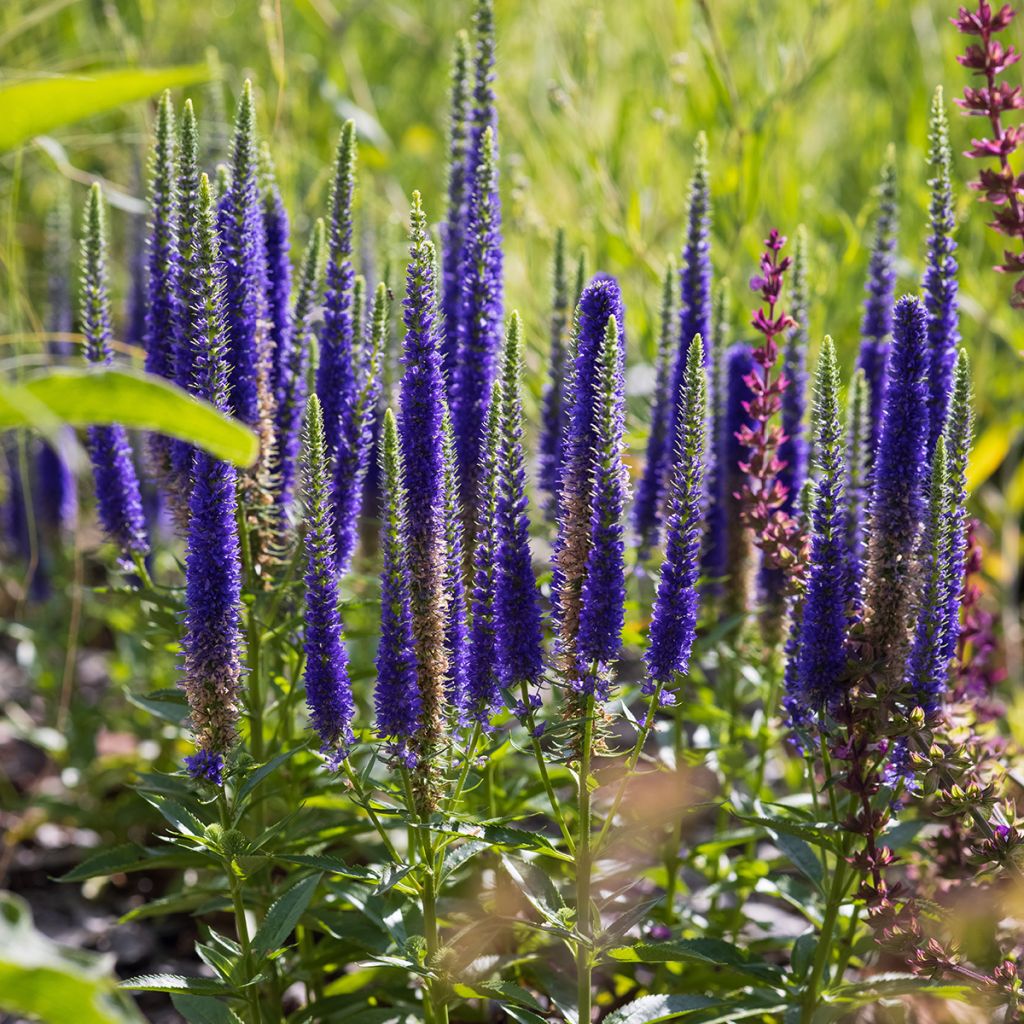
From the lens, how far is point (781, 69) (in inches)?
177

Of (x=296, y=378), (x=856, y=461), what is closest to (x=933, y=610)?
(x=856, y=461)

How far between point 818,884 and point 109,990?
198 cm

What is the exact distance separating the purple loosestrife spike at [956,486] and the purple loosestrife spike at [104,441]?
193 centimetres

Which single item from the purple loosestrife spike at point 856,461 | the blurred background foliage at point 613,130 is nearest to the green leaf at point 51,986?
the purple loosestrife spike at point 856,461

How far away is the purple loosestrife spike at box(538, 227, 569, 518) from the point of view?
348 centimetres

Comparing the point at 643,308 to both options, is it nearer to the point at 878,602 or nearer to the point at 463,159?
the point at 463,159

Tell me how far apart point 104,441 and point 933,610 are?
2.04 m

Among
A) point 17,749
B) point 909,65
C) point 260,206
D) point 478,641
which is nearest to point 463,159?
point 260,206

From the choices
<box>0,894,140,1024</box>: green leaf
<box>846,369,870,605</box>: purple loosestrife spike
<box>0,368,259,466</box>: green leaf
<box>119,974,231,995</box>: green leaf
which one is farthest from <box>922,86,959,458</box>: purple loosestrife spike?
<box>0,894,140,1024</box>: green leaf

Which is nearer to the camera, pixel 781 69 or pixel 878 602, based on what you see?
pixel 878 602

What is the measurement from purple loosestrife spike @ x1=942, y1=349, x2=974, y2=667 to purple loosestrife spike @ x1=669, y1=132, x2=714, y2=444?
0.85m

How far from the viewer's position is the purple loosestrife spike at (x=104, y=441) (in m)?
2.94

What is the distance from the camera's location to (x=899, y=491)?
2.49m

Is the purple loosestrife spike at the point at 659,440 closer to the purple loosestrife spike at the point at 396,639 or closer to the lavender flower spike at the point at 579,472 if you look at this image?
the lavender flower spike at the point at 579,472
